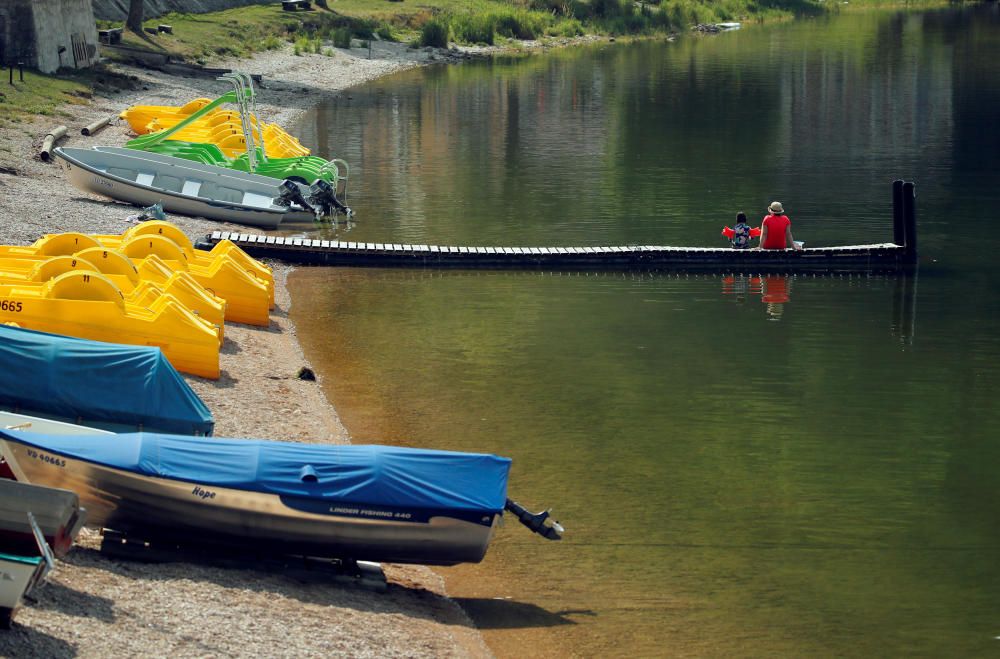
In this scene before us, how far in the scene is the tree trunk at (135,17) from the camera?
7756 centimetres

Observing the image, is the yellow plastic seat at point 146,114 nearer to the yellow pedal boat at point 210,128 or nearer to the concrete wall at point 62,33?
the yellow pedal boat at point 210,128

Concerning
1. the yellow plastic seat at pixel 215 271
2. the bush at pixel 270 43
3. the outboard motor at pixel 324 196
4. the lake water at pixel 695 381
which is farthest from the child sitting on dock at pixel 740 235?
the bush at pixel 270 43

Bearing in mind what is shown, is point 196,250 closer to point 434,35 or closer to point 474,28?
point 434,35

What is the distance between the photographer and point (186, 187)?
4091 centimetres

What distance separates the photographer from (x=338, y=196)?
4544cm

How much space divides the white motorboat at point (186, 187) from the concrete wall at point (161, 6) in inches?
1675

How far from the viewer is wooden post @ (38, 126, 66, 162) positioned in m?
43.9

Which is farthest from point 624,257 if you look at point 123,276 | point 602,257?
point 123,276

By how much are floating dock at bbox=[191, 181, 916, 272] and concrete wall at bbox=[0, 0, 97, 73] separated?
25419 millimetres

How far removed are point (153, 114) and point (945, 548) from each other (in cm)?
3954

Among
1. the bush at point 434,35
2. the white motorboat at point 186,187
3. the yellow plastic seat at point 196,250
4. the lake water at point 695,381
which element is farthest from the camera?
the bush at point 434,35

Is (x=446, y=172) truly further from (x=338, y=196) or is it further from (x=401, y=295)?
(x=401, y=295)

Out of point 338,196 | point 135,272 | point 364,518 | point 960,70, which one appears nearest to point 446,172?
point 338,196

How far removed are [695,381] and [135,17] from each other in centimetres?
5890
